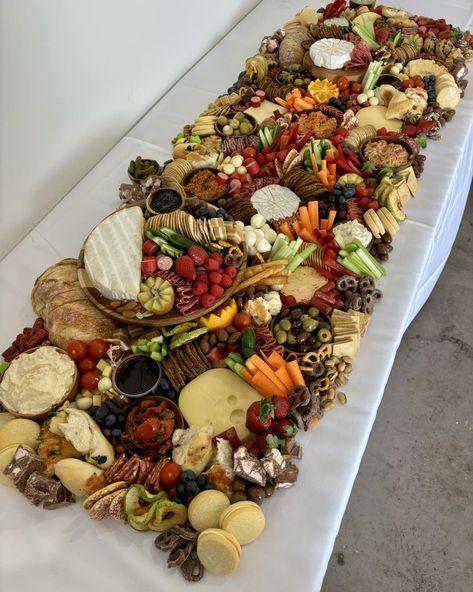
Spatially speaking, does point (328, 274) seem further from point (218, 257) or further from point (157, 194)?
point (157, 194)

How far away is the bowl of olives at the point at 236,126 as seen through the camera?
8.27 ft

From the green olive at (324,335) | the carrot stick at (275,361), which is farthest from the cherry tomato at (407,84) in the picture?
the carrot stick at (275,361)

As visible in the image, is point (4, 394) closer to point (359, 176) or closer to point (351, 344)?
point (351, 344)

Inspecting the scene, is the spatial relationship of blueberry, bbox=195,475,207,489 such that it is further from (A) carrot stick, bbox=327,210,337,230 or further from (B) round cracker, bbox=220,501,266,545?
(A) carrot stick, bbox=327,210,337,230

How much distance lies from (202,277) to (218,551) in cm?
90

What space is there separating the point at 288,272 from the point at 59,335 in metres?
0.91

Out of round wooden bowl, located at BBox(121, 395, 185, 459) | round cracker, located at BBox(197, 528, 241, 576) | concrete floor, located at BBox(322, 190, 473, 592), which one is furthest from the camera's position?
concrete floor, located at BBox(322, 190, 473, 592)

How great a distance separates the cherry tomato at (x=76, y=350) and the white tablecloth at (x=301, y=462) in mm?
432

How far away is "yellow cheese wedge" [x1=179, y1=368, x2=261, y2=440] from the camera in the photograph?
165cm

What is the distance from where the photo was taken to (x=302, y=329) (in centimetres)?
178

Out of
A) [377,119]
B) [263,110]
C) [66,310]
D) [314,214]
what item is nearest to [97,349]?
[66,310]

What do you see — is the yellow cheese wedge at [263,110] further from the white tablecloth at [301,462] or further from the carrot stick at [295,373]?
the carrot stick at [295,373]

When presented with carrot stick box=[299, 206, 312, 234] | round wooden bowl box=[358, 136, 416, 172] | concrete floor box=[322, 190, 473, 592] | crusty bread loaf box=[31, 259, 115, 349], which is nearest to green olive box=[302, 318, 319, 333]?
carrot stick box=[299, 206, 312, 234]

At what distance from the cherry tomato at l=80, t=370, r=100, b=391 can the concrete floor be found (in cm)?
140
